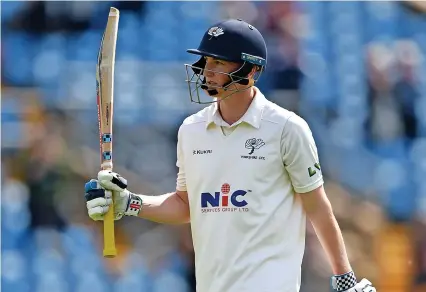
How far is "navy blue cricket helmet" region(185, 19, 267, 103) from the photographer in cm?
284

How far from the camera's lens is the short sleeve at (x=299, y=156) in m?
2.79

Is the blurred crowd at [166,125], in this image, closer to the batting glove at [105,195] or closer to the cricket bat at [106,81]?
the cricket bat at [106,81]

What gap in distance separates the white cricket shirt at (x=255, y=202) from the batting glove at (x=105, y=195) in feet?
0.85

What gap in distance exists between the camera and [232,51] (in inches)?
112

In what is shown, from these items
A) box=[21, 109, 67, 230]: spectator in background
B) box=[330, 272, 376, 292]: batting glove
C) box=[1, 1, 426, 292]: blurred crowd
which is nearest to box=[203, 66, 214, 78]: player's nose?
box=[330, 272, 376, 292]: batting glove

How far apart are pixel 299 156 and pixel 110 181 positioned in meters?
0.62

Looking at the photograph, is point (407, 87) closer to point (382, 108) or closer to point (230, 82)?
point (382, 108)

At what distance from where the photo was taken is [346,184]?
5.18 m

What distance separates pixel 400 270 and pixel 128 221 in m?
1.59

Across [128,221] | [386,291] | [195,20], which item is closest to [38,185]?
[128,221]

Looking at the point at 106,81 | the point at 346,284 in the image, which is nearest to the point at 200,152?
the point at 106,81

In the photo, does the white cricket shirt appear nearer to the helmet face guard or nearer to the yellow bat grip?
the helmet face guard

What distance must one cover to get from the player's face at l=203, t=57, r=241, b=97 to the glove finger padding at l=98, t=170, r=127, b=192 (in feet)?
1.42

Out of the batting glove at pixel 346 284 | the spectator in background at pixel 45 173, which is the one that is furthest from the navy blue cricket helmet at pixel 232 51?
the spectator in background at pixel 45 173
